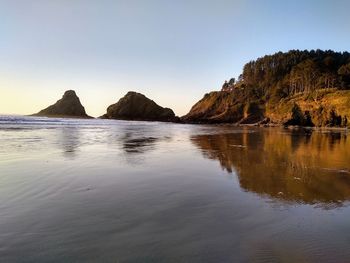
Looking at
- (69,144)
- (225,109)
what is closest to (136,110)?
(225,109)

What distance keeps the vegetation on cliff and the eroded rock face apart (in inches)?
2363

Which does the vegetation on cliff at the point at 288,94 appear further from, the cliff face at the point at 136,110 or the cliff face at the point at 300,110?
the cliff face at the point at 136,110

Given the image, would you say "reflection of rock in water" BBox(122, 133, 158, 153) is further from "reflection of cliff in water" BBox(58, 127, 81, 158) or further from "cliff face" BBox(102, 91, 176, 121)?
"cliff face" BBox(102, 91, 176, 121)

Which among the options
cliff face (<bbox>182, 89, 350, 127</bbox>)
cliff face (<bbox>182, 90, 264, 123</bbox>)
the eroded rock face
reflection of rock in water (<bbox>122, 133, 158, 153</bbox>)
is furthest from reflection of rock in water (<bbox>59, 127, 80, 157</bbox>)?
the eroded rock face

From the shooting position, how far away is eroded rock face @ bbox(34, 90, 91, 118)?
16788 cm

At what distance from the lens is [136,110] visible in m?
165

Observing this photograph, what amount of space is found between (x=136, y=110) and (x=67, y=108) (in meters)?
36.2

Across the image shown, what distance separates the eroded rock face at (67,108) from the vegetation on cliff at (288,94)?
197 feet

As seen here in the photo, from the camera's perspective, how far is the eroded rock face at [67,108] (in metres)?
168

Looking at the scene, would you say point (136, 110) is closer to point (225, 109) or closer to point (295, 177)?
point (225, 109)

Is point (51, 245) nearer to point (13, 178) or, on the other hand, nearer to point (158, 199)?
point (158, 199)

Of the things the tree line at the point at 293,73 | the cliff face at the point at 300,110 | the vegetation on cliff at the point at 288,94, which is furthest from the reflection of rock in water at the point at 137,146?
the tree line at the point at 293,73

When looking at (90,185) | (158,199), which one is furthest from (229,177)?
(90,185)

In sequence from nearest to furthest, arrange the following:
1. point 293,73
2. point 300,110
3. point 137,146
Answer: point 137,146
point 300,110
point 293,73
